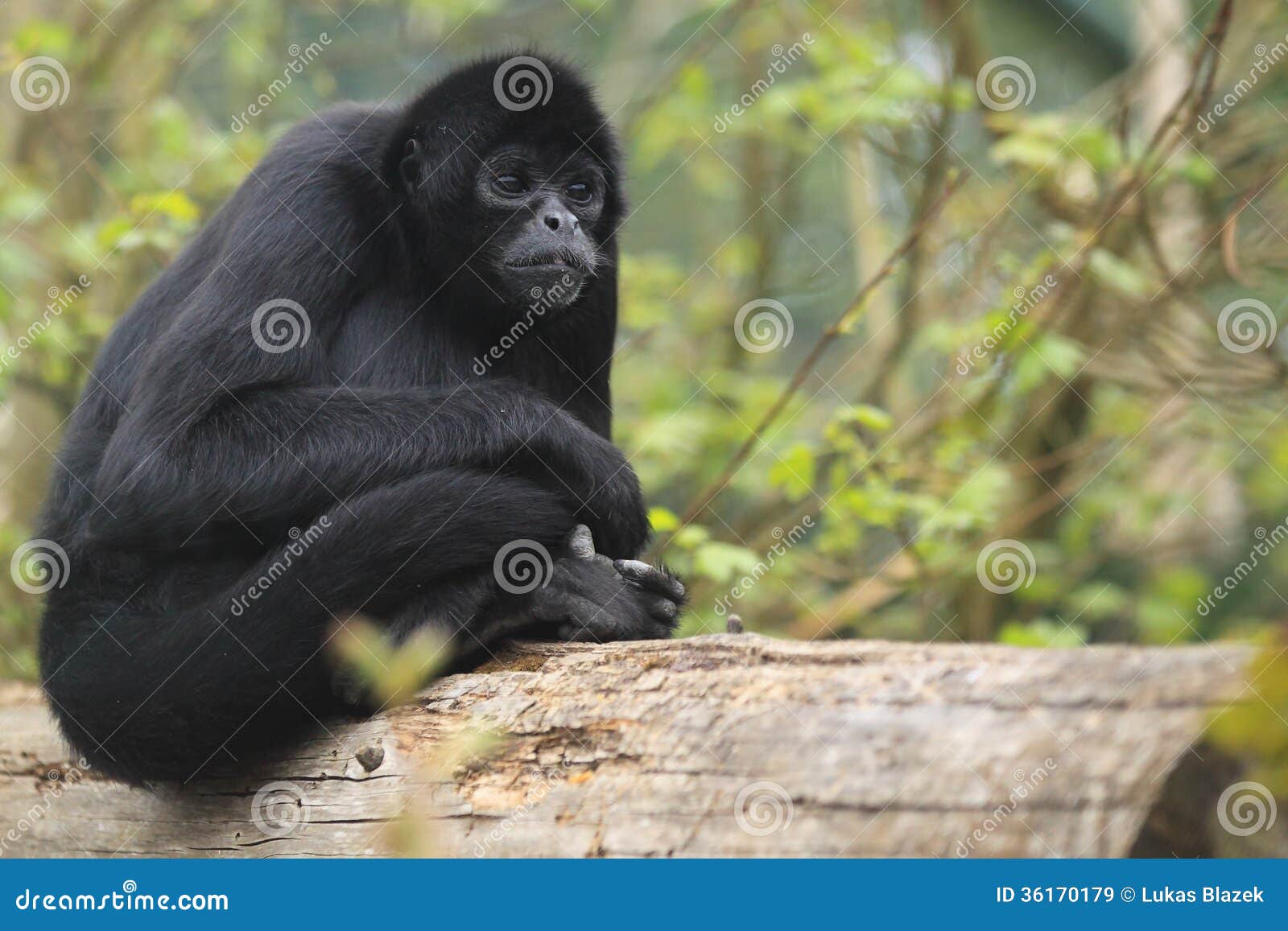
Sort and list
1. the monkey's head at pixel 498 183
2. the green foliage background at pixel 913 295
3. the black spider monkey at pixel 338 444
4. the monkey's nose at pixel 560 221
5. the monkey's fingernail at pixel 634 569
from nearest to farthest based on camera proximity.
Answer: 1. the black spider monkey at pixel 338 444
2. the monkey's fingernail at pixel 634 569
3. the monkey's head at pixel 498 183
4. the monkey's nose at pixel 560 221
5. the green foliage background at pixel 913 295

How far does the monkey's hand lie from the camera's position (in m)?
5.41

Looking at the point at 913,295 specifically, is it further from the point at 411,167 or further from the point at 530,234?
the point at 411,167

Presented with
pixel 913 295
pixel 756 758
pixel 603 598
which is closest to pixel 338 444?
pixel 603 598

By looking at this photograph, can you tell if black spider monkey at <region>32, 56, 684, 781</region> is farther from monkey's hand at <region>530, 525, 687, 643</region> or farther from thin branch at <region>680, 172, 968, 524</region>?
thin branch at <region>680, 172, 968, 524</region>

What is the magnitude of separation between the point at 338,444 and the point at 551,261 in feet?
5.37

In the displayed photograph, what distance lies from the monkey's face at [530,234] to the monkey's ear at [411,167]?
0.32 meters

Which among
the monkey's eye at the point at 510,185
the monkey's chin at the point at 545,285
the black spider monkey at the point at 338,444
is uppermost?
the monkey's eye at the point at 510,185

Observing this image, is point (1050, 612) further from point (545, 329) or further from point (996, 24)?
point (545, 329)

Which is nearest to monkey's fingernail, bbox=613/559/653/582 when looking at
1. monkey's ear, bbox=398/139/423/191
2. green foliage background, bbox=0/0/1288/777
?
green foliage background, bbox=0/0/1288/777

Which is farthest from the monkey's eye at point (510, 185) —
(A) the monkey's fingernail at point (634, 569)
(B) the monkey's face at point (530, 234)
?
(A) the monkey's fingernail at point (634, 569)

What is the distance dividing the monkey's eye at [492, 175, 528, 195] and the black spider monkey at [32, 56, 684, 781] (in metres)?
0.01

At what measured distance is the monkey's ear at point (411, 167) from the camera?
639cm

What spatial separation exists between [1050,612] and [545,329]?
25.5 feet

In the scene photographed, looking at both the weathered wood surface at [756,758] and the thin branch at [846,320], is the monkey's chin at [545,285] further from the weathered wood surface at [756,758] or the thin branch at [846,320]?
the thin branch at [846,320]
